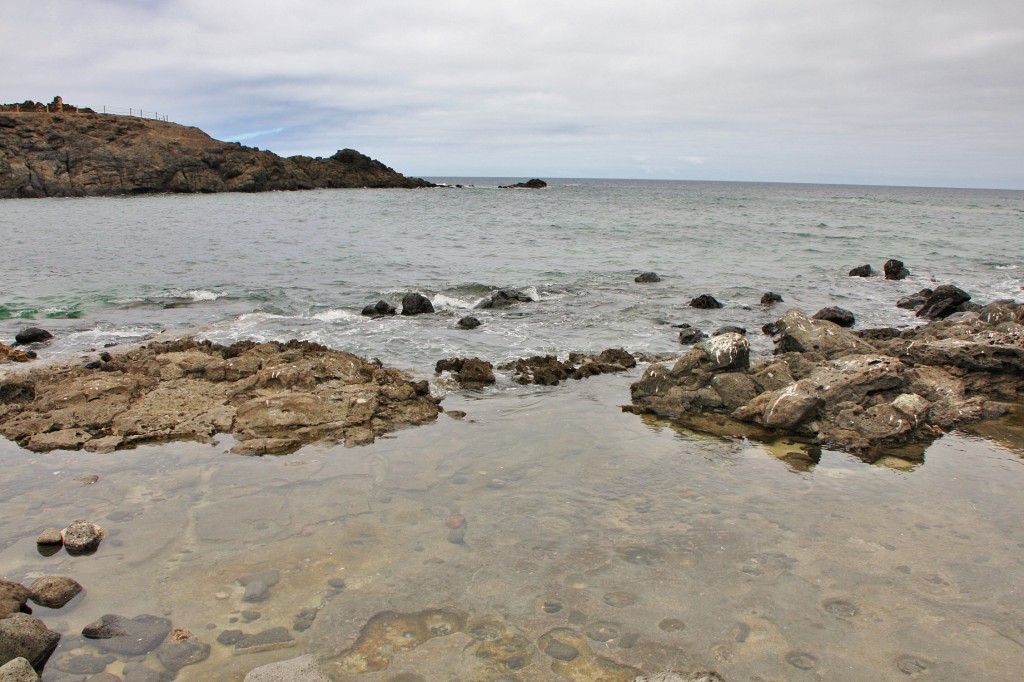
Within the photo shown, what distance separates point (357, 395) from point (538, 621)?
18.3 ft

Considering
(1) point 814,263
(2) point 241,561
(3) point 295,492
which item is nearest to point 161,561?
(2) point 241,561

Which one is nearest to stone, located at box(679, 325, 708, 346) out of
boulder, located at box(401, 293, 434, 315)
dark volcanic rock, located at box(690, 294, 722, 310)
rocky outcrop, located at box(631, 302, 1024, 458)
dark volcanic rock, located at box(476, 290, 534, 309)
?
rocky outcrop, located at box(631, 302, 1024, 458)

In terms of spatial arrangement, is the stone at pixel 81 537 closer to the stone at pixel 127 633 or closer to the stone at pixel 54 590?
the stone at pixel 54 590

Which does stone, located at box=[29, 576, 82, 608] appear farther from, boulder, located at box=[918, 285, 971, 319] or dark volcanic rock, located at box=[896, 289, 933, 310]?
dark volcanic rock, located at box=[896, 289, 933, 310]

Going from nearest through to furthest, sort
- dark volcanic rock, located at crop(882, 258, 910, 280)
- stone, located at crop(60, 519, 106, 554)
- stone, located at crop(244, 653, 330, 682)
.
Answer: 1. stone, located at crop(244, 653, 330, 682)
2. stone, located at crop(60, 519, 106, 554)
3. dark volcanic rock, located at crop(882, 258, 910, 280)

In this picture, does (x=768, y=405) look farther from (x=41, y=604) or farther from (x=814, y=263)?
(x=814, y=263)

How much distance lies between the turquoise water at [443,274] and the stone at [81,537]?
6992 millimetres

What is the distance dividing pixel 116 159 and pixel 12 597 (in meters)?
88.6

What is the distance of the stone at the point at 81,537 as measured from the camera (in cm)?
610

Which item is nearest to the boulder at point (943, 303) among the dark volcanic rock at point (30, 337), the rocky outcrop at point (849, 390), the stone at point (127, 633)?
the rocky outcrop at point (849, 390)

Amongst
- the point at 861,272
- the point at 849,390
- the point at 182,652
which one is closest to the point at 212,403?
the point at 182,652

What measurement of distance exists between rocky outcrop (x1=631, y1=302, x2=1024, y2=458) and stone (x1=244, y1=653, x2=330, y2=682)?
667 centimetres

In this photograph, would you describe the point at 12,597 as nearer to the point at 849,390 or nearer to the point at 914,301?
the point at 849,390

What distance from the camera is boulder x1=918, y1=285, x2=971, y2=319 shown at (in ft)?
60.1
